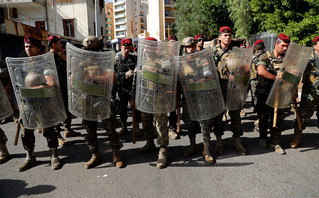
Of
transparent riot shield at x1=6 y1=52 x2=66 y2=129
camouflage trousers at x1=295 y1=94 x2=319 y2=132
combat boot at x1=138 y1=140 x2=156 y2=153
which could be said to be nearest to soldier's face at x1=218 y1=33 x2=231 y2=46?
camouflage trousers at x1=295 y1=94 x2=319 y2=132

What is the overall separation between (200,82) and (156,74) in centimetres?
60

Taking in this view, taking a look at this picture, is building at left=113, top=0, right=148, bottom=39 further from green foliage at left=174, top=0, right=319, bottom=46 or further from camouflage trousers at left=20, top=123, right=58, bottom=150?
camouflage trousers at left=20, top=123, right=58, bottom=150

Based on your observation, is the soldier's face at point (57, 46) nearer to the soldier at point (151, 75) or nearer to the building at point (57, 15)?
the soldier at point (151, 75)

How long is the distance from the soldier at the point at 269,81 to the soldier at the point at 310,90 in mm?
419

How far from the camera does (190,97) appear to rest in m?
2.91

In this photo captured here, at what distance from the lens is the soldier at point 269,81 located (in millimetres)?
3281

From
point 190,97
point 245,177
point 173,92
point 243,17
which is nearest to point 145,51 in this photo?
point 173,92

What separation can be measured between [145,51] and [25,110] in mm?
1725

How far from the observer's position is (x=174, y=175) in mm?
2854

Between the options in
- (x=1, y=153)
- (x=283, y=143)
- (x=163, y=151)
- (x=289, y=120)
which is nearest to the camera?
(x=163, y=151)

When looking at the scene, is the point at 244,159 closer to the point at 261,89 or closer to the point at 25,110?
the point at 261,89

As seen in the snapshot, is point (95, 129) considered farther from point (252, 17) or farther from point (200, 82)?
point (252, 17)

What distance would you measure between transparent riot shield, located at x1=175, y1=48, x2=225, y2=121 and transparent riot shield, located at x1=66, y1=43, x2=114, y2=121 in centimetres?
93

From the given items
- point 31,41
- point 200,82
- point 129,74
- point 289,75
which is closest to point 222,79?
point 200,82
